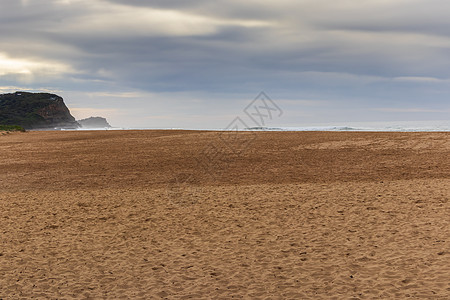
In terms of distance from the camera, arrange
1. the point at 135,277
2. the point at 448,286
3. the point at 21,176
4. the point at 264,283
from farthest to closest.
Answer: the point at 21,176 < the point at 135,277 < the point at 264,283 < the point at 448,286

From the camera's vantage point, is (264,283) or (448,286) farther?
(264,283)

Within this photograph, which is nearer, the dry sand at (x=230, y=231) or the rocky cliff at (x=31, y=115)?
the dry sand at (x=230, y=231)

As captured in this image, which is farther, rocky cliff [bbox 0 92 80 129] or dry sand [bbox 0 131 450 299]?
rocky cliff [bbox 0 92 80 129]

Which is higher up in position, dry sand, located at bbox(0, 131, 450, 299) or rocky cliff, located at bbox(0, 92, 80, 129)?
rocky cliff, located at bbox(0, 92, 80, 129)

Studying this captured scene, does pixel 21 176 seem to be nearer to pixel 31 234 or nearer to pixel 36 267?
pixel 31 234

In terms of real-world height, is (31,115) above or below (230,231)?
above

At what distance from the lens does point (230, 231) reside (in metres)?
13.2

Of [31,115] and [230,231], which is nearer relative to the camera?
[230,231]

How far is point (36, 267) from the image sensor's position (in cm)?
1055

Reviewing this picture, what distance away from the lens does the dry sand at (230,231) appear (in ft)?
29.5

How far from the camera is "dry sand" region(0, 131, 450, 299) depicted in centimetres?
900

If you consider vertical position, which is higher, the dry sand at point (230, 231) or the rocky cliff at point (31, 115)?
the rocky cliff at point (31, 115)

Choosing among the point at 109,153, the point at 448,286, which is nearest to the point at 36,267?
the point at 448,286

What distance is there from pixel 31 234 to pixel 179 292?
23.8ft
